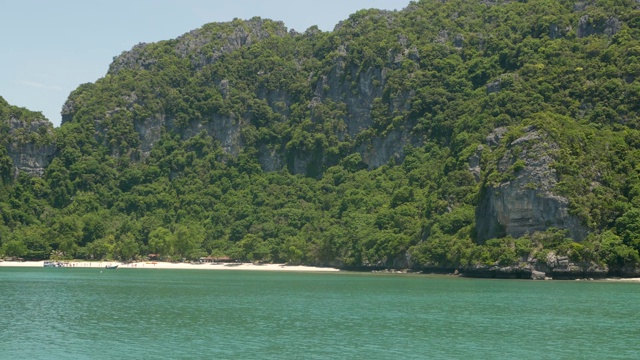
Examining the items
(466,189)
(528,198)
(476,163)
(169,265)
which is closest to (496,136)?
(476,163)

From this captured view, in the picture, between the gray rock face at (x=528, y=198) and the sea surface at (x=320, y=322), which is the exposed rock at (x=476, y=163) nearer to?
the gray rock face at (x=528, y=198)

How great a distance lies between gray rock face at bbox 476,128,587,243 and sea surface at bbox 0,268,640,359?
802 inches

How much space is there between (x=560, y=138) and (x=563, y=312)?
57511mm

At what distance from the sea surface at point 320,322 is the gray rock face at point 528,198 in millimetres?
20373

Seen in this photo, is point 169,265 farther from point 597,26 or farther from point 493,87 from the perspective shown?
point 597,26

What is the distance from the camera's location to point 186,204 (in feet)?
652

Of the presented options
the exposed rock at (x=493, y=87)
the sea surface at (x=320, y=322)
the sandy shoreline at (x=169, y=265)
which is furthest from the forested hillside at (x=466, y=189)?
the sea surface at (x=320, y=322)

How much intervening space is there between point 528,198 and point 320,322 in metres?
63.1

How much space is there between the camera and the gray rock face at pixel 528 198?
114125 millimetres

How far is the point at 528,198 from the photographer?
116188 mm

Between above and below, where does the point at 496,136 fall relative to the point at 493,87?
below

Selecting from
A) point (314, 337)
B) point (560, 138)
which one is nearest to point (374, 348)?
point (314, 337)

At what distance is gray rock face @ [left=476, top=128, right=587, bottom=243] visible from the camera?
114m

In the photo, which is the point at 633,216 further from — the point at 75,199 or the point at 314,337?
the point at 75,199
